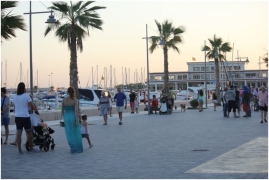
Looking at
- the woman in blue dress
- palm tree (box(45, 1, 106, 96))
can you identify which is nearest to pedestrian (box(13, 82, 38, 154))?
the woman in blue dress

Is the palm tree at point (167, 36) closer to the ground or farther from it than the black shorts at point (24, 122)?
farther from it

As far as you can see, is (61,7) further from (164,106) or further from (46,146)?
(46,146)

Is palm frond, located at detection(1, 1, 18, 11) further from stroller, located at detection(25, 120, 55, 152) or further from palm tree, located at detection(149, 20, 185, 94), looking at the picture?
palm tree, located at detection(149, 20, 185, 94)

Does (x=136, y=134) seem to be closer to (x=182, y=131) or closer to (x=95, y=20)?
(x=182, y=131)

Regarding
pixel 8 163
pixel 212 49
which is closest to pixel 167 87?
pixel 212 49

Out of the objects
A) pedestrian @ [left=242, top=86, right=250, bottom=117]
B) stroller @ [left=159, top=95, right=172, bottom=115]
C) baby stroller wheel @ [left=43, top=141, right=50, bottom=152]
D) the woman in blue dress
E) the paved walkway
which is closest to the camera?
the paved walkway

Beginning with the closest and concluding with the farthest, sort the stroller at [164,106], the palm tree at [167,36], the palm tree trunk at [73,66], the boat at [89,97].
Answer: the palm tree trunk at [73,66] → the stroller at [164,106] → the palm tree at [167,36] → the boat at [89,97]

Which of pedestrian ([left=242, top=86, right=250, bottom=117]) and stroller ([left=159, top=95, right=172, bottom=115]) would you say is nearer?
pedestrian ([left=242, top=86, right=250, bottom=117])

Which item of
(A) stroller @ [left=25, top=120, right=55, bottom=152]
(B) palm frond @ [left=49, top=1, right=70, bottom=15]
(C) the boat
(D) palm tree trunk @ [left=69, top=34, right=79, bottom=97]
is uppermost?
(B) palm frond @ [left=49, top=1, right=70, bottom=15]

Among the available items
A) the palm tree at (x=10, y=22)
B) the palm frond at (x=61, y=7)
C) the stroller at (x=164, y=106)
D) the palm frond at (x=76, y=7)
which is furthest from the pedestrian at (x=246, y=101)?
the palm tree at (x=10, y=22)

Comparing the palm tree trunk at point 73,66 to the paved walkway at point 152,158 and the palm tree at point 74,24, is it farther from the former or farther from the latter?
the paved walkway at point 152,158

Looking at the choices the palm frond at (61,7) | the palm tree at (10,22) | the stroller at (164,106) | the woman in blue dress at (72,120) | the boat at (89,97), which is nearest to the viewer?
the woman in blue dress at (72,120)

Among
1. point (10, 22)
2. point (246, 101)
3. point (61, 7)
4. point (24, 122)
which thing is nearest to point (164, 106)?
point (246, 101)

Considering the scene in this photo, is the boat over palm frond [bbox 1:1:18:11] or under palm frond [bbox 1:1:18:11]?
under
